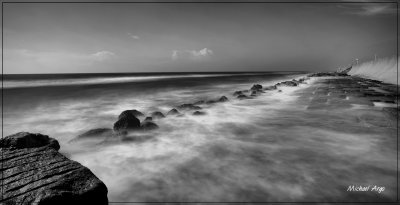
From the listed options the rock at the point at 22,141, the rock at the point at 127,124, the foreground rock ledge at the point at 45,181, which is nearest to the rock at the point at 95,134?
the rock at the point at 127,124

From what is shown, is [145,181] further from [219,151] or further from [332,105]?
[332,105]

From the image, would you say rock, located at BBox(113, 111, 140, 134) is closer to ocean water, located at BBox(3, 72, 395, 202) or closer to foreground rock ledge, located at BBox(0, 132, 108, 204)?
ocean water, located at BBox(3, 72, 395, 202)

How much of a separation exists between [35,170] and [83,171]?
71 centimetres

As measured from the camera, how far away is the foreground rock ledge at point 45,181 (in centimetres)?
281

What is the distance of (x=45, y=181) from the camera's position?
305 centimetres

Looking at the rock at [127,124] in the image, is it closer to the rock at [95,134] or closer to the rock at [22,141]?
the rock at [95,134]

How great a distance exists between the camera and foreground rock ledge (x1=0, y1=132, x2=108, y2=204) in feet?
9.21

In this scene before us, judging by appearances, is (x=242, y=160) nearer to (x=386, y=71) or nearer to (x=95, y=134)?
(x=95, y=134)

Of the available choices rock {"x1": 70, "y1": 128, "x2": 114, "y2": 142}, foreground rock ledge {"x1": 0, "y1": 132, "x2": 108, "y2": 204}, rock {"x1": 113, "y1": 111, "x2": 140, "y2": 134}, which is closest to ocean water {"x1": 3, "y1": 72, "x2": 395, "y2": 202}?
rock {"x1": 70, "y1": 128, "x2": 114, "y2": 142}

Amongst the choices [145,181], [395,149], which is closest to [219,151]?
[145,181]

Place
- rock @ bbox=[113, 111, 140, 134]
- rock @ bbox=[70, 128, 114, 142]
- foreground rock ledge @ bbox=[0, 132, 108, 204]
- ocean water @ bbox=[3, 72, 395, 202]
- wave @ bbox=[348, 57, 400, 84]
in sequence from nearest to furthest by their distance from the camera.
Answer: foreground rock ledge @ bbox=[0, 132, 108, 204], ocean water @ bbox=[3, 72, 395, 202], rock @ bbox=[70, 128, 114, 142], rock @ bbox=[113, 111, 140, 134], wave @ bbox=[348, 57, 400, 84]

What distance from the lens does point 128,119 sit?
26.3 feet

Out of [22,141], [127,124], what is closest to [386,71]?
[127,124]

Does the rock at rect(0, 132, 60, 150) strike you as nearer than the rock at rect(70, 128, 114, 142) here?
Yes
